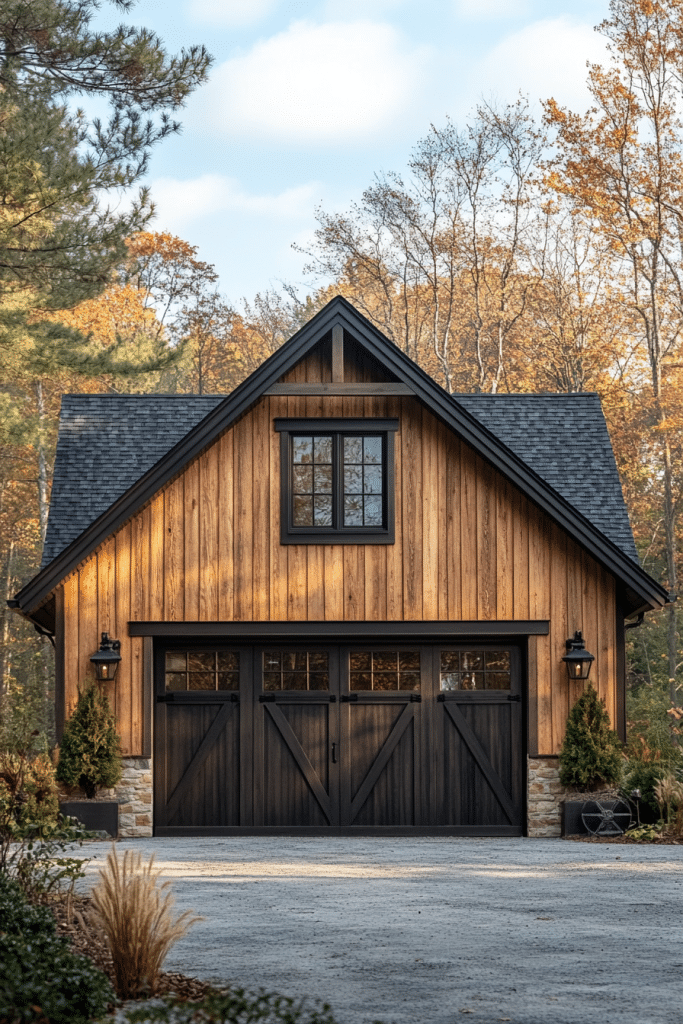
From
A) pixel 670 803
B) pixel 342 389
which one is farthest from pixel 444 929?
pixel 342 389

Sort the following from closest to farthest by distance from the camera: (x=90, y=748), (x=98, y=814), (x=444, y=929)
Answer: (x=444, y=929), (x=98, y=814), (x=90, y=748)

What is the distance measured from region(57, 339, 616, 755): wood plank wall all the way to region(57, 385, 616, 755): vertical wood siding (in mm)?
12

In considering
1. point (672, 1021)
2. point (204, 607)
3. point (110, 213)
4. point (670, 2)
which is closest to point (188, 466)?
point (204, 607)

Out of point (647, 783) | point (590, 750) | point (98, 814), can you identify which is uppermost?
point (590, 750)

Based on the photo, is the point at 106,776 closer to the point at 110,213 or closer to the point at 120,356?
the point at 110,213

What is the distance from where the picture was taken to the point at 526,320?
2978 centimetres

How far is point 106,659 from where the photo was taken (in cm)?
1441

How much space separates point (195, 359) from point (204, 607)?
70.2ft

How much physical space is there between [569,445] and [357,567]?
157 inches

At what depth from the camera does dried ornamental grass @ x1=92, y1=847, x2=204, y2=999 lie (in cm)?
624

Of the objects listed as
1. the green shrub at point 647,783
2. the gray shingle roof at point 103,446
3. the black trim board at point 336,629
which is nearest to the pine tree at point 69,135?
the gray shingle roof at point 103,446

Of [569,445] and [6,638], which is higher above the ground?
[569,445]

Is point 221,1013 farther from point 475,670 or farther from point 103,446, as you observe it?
point 103,446

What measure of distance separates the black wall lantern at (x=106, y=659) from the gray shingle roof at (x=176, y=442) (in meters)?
1.58
